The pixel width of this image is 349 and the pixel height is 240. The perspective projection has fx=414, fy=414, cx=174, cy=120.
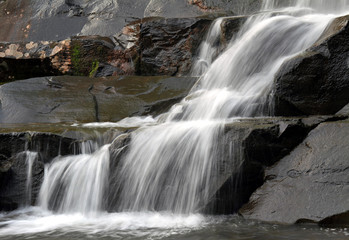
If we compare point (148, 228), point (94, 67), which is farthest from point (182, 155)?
point (94, 67)

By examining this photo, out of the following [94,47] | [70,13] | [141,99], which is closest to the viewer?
[141,99]

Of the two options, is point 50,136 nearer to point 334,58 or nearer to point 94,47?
point 334,58

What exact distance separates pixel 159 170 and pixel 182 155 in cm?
30

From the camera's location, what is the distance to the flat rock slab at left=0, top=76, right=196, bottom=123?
693 centimetres

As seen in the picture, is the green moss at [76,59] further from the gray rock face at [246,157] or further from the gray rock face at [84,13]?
the gray rock face at [246,157]

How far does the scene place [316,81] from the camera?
16.2ft

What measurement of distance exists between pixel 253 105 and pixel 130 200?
189 cm

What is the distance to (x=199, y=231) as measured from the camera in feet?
11.6

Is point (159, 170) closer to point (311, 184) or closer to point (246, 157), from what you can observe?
point (246, 157)

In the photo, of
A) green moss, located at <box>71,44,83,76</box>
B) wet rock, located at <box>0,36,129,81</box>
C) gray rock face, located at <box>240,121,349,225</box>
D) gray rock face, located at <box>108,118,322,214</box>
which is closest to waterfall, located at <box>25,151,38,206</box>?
gray rock face, located at <box>108,118,322,214</box>

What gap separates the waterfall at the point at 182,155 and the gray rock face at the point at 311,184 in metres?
0.42

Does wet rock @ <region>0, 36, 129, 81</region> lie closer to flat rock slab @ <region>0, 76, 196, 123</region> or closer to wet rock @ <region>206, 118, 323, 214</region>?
flat rock slab @ <region>0, 76, 196, 123</region>

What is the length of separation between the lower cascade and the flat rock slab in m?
1.16

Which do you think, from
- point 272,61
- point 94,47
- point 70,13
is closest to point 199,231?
point 272,61
